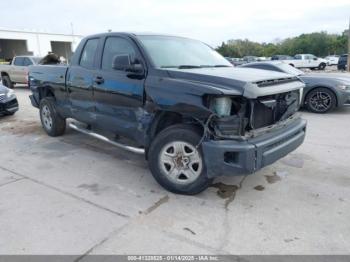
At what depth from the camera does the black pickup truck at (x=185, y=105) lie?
318 centimetres

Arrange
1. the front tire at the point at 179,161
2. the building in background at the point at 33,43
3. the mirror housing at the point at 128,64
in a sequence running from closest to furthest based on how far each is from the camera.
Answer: the front tire at the point at 179,161
the mirror housing at the point at 128,64
the building in background at the point at 33,43

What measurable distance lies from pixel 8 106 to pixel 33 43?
137 ft

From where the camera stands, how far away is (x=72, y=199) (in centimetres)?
358

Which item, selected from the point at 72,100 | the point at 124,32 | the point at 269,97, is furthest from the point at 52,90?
the point at 269,97

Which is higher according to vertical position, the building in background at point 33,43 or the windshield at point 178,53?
the building in background at point 33,43

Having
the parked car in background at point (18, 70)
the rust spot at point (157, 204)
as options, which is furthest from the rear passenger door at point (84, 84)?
the parked car in background at point (18, 70)

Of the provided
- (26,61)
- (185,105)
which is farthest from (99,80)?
(26,61)

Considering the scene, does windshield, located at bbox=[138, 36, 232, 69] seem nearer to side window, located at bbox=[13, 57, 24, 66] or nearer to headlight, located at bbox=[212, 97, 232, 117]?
headlight, located at bbox=[212, 97, 232, 117]

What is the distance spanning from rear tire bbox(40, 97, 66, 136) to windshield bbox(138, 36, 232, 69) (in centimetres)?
273

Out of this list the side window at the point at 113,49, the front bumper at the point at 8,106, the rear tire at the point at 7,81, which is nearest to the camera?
the side window at the point at 113,49

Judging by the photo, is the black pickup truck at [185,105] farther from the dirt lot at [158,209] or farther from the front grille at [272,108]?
the dirt lot at [158,209]

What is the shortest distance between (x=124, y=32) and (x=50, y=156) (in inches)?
93.3

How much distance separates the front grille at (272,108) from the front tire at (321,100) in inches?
193

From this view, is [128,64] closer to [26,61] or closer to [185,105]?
[185,105]
